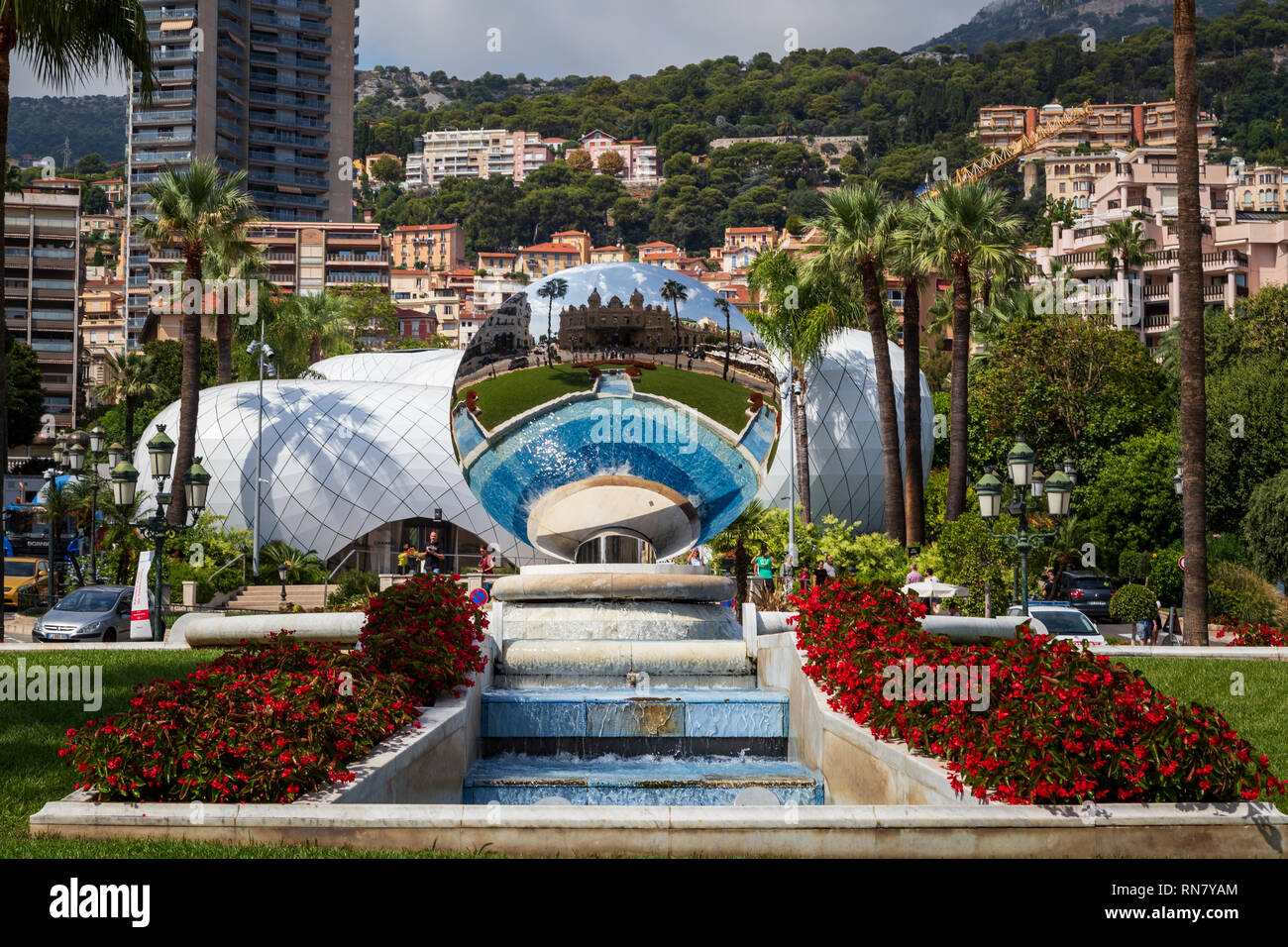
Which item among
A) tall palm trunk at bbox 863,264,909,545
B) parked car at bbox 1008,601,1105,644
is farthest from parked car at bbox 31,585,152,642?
tall palm trunk at bbox 863,264,909,545

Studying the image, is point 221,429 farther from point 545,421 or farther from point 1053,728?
point 1053,728

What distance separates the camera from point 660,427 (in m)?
16.1

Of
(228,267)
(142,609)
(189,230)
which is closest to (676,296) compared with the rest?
(142,609)

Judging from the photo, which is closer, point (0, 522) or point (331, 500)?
point (0, 522)

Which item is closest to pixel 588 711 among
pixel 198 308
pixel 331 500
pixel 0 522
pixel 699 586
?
pixel 699 586

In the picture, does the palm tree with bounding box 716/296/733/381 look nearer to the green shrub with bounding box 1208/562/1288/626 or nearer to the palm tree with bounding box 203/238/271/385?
the green shrub with bounding box 1208/562/1288/626

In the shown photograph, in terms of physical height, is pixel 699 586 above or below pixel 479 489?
below

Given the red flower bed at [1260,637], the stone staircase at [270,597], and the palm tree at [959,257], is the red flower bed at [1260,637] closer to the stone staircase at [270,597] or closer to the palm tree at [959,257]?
the palm tree at [959,257]

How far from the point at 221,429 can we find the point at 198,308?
14.3 metres

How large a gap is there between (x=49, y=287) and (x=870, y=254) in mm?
89882

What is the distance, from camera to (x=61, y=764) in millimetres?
10148

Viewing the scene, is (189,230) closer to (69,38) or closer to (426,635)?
(69,38)

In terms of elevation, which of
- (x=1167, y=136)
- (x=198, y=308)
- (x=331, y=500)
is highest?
(x=1167, y=136)
